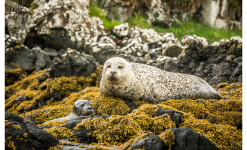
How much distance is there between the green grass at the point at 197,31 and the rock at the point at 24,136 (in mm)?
12637

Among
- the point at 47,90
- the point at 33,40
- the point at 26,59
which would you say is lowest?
the point at 47,90

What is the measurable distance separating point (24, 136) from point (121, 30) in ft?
39.2

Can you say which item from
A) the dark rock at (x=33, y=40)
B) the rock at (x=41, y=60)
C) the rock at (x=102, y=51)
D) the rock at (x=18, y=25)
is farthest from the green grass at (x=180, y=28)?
the rock at (x=41, y=60)

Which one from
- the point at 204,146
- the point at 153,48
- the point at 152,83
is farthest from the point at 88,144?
the point at 153,48

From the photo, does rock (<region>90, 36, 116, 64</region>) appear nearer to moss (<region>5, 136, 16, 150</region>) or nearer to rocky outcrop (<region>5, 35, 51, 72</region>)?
rocky outcrop (<region>5, 35, 51, 72</region>)

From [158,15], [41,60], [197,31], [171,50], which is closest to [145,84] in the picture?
[171,50]

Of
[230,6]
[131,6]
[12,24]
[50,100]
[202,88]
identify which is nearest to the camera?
[202,88]

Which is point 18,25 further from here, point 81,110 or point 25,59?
point 81,110

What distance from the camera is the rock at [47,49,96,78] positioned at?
9.16m

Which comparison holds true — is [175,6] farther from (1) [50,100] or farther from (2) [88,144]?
(2) [88,144]

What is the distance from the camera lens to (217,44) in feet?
34.4

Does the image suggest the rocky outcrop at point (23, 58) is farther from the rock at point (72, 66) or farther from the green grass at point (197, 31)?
the green grass at point (197, 31)

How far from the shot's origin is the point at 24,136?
307 cm

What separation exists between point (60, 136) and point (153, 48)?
10.1m
